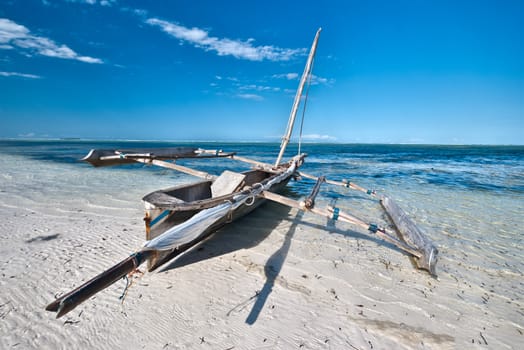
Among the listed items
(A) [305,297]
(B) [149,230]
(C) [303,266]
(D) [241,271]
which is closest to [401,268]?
(C) [303,266]

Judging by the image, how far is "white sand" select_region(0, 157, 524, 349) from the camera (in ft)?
7.75

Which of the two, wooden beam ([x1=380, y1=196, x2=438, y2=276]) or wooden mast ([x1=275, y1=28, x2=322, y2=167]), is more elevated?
wooden mast ([x1=275, y1=28, x2=322, y2=167])

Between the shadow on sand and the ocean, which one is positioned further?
the ocean

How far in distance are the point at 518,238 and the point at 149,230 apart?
7.68 metres

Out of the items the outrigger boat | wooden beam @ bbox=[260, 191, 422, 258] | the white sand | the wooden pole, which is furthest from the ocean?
the wooden pole

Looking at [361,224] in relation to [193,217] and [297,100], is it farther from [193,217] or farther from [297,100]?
[297,100]

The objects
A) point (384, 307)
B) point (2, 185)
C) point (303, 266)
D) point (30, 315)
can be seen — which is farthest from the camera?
point (2, 185)

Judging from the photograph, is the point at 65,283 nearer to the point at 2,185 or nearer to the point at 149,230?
the point at 149,230

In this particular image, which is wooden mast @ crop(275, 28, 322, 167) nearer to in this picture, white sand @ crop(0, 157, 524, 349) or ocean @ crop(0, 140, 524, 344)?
ocean @ crop(0, 140, 524, 344)

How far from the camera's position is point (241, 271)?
349 centimetres

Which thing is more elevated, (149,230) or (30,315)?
(149,230)

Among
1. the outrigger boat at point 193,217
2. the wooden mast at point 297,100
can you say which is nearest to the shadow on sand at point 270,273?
the outrigger boat at point 193,217

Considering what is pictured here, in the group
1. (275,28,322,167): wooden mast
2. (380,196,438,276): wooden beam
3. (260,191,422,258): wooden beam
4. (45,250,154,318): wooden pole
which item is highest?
(275,28,322,167): wooden mast

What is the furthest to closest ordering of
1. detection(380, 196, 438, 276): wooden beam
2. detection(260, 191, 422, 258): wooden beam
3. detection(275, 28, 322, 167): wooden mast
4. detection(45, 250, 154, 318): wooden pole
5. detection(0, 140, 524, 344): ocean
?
1. detection(275, 28, 322, 167): wooden mast
2. detection(380, 196, 438, 276): wooden beam
3. detection(260, 191, 422, 258): wooden beam
4. detection(0, 140, 524, 344): ocean
5. detection(45, 250, 154, 318): wooden pole
